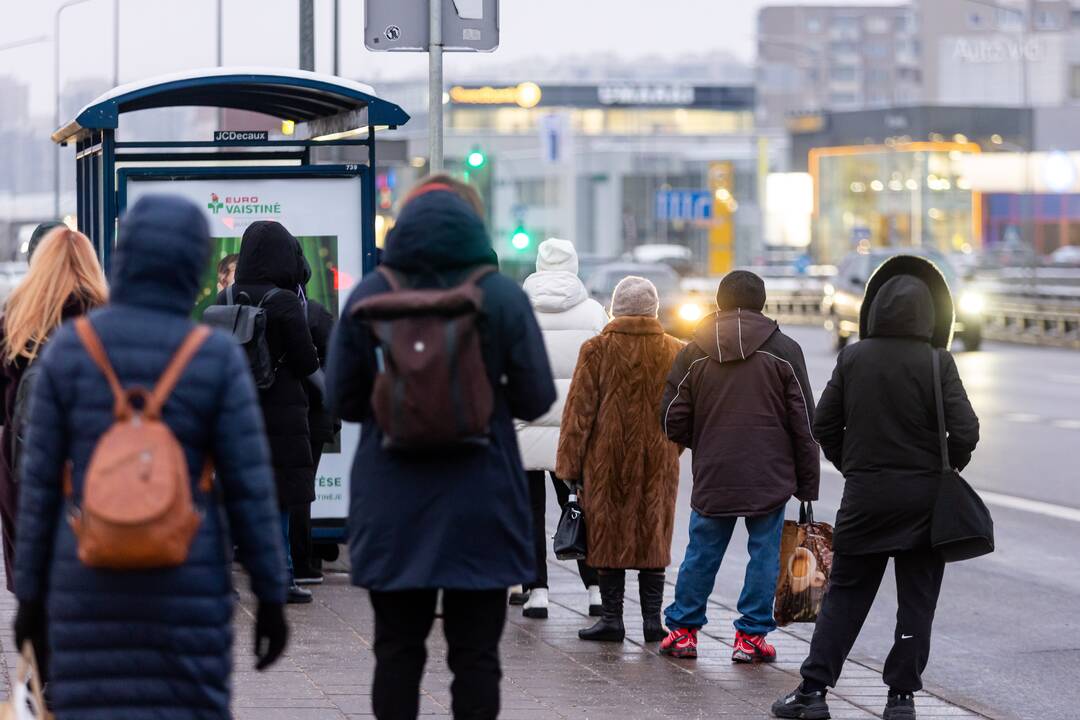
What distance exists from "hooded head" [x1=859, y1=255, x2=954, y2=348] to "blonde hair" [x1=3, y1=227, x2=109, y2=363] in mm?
2639

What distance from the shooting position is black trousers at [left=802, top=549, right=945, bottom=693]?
693cm

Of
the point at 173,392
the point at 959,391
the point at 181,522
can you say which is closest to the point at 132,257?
the point at 173,392

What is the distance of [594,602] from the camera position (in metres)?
9.06

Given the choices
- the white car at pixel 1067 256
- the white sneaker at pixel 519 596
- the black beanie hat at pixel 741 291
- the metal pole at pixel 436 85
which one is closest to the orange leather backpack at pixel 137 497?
the black beanie hat at pixel 741 291

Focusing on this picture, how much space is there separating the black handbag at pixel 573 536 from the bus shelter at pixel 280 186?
201cm

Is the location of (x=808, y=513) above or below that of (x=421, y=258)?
below

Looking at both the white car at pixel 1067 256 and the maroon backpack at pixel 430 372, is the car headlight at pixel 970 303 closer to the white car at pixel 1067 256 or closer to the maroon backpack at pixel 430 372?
the maroon backpack at pixel 430 372

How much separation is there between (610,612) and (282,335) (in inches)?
73.4

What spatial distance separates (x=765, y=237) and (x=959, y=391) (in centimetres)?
10810

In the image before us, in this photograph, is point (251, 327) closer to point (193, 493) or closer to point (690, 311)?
point (193, 493)

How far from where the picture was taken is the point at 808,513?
26.1 feet

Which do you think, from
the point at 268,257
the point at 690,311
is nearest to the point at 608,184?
the point at 690,311

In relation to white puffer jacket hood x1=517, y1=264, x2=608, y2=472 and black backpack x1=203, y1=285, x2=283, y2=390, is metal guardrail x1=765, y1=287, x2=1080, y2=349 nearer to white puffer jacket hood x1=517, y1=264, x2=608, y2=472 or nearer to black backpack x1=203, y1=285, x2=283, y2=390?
white puffer jacket hood x1=517, y1=264, x2=608, y2=472

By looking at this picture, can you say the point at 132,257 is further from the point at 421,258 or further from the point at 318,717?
the point at 318,717
